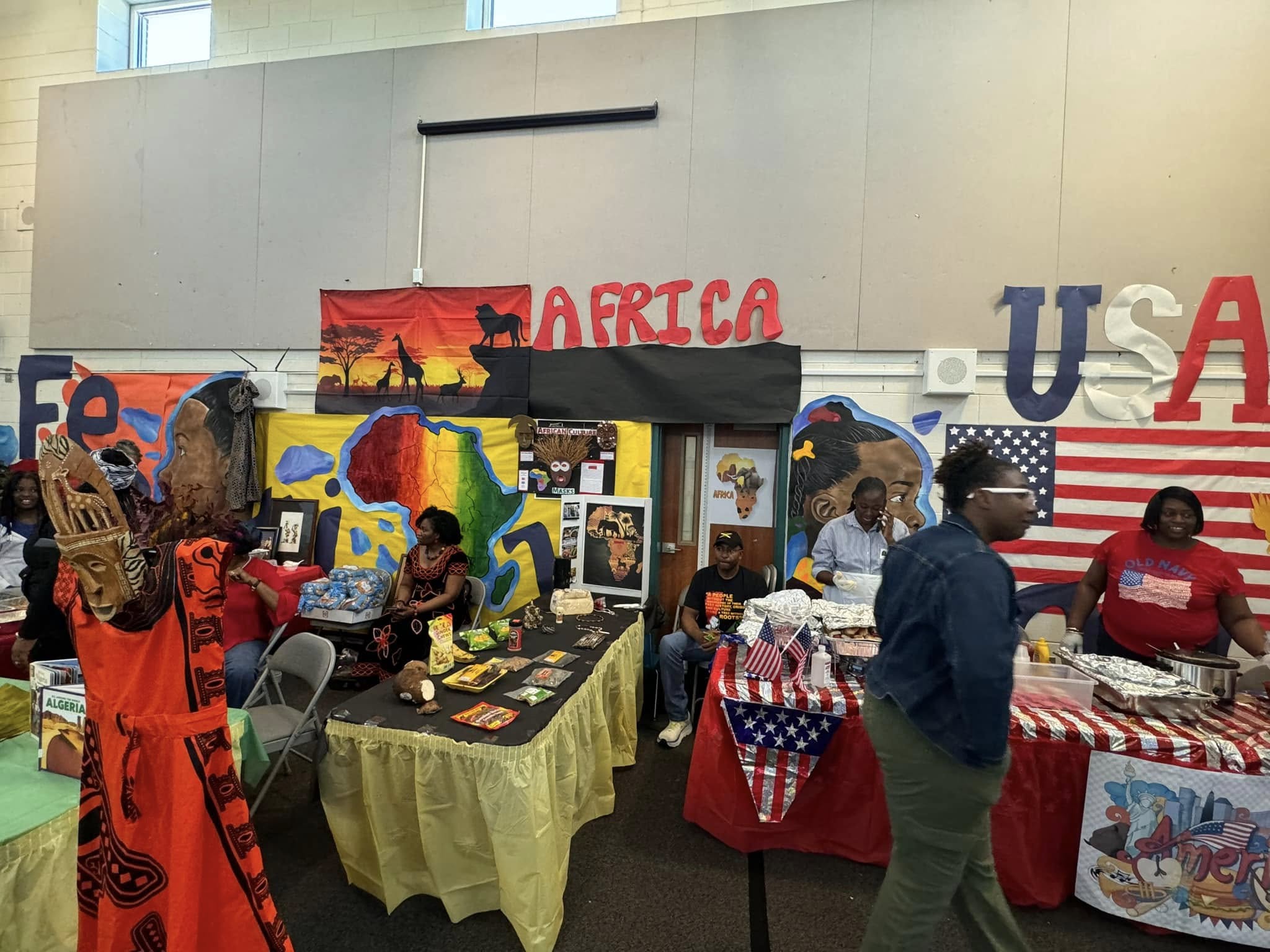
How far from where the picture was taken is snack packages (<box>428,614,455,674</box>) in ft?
8.90

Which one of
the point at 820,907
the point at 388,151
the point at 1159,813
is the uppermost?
the point at 388,151

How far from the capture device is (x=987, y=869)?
1.87m

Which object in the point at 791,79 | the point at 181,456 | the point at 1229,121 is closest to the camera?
the point at 1229,121

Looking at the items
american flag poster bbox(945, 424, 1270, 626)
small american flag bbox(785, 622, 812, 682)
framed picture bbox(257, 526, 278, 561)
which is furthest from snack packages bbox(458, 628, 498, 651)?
american flag poster bbox(945, 424, 1270, 626)

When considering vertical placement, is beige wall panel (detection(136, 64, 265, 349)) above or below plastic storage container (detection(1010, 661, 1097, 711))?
above

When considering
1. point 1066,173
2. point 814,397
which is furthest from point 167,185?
point 1066,173

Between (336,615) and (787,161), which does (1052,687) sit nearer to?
(787,161)

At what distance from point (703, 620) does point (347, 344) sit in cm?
356

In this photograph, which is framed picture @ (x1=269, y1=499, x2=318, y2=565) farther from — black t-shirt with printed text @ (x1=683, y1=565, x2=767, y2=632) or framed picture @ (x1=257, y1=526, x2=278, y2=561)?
black t-shirt with printed text @ (x1=683, y1=565, x2=767, y2=632)

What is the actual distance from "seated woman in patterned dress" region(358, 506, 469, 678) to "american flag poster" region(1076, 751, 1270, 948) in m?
3.41

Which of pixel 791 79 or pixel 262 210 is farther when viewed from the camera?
pixel 262 210

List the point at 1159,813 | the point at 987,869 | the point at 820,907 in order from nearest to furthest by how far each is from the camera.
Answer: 1. the point at 987,869
2. the point at 1159,813
3. the point at 820,907

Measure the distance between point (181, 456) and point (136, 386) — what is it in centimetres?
76

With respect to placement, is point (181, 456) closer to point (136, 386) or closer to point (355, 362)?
point (136, 386)
